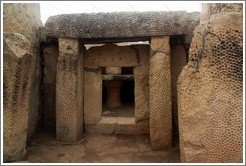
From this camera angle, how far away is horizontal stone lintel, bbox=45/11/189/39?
4.36 m

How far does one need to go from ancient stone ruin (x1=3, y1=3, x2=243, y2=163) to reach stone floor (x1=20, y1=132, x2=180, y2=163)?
16cm

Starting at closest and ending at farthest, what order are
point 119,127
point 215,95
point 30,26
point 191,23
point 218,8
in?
1. point 215,95
2. point 218,8
3. point 191,23
4. point 30,26
5. point 119,127

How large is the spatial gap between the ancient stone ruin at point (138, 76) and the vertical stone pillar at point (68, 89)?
17mm

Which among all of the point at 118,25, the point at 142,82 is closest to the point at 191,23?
the point at 118,25

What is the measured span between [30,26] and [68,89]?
123 cm

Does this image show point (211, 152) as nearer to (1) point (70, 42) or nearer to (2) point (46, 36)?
→ (1) point (70, 42)

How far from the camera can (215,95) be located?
94.8 inches

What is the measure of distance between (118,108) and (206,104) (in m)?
5.82

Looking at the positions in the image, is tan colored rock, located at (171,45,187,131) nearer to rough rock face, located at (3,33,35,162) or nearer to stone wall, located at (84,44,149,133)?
stone wall, located at (84,44,149,133)

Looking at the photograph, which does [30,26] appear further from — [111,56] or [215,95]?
[215,95]

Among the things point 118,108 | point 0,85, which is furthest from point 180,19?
point 118,108

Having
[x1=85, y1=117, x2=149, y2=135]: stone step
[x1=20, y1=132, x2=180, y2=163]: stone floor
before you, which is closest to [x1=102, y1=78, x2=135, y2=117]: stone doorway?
[x1=85, y1=117, x2=149, y2=135]: stone step

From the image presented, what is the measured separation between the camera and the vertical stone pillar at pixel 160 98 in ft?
14.7

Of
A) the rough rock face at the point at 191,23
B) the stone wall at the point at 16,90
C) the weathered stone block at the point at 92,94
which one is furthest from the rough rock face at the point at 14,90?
the rough rock face at the point at 191,23
